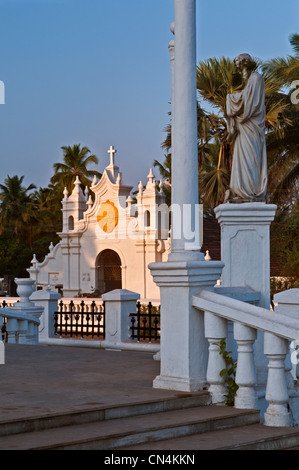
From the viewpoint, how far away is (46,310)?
14.8 meters

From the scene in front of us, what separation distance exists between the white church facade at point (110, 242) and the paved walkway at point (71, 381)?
25.1m

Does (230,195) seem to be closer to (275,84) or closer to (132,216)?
(275,84)

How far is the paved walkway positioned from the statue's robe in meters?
2.56

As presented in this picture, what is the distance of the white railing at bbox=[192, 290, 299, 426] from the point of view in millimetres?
6398

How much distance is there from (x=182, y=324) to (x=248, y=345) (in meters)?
0.75

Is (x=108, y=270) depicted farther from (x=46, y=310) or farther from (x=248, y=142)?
(x=248, y=142)

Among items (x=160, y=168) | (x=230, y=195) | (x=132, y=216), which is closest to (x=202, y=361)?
(x=230, y=195)

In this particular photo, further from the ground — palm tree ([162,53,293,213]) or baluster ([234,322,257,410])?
palm tree ([162,53,293,213])

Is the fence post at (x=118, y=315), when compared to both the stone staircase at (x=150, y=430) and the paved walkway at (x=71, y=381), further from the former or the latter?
the stone staircase at (x=150, y=430)

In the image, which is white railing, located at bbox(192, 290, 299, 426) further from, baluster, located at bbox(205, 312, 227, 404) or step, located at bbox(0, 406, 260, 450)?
step, located at bbox(0, 406, 260, 450)

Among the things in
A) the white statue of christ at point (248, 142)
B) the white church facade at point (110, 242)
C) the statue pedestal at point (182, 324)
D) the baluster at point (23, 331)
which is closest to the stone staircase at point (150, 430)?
the statue pedestal at point (182, 324)

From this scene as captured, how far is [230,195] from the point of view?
28.5ft

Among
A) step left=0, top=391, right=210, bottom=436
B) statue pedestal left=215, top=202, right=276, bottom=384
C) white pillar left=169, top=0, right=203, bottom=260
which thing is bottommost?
step left=0, top=391, right=210, bottom=436

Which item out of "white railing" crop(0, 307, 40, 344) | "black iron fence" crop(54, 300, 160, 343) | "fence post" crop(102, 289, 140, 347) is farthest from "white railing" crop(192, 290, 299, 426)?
"white railing" crop(0, 307, 40, 344)
